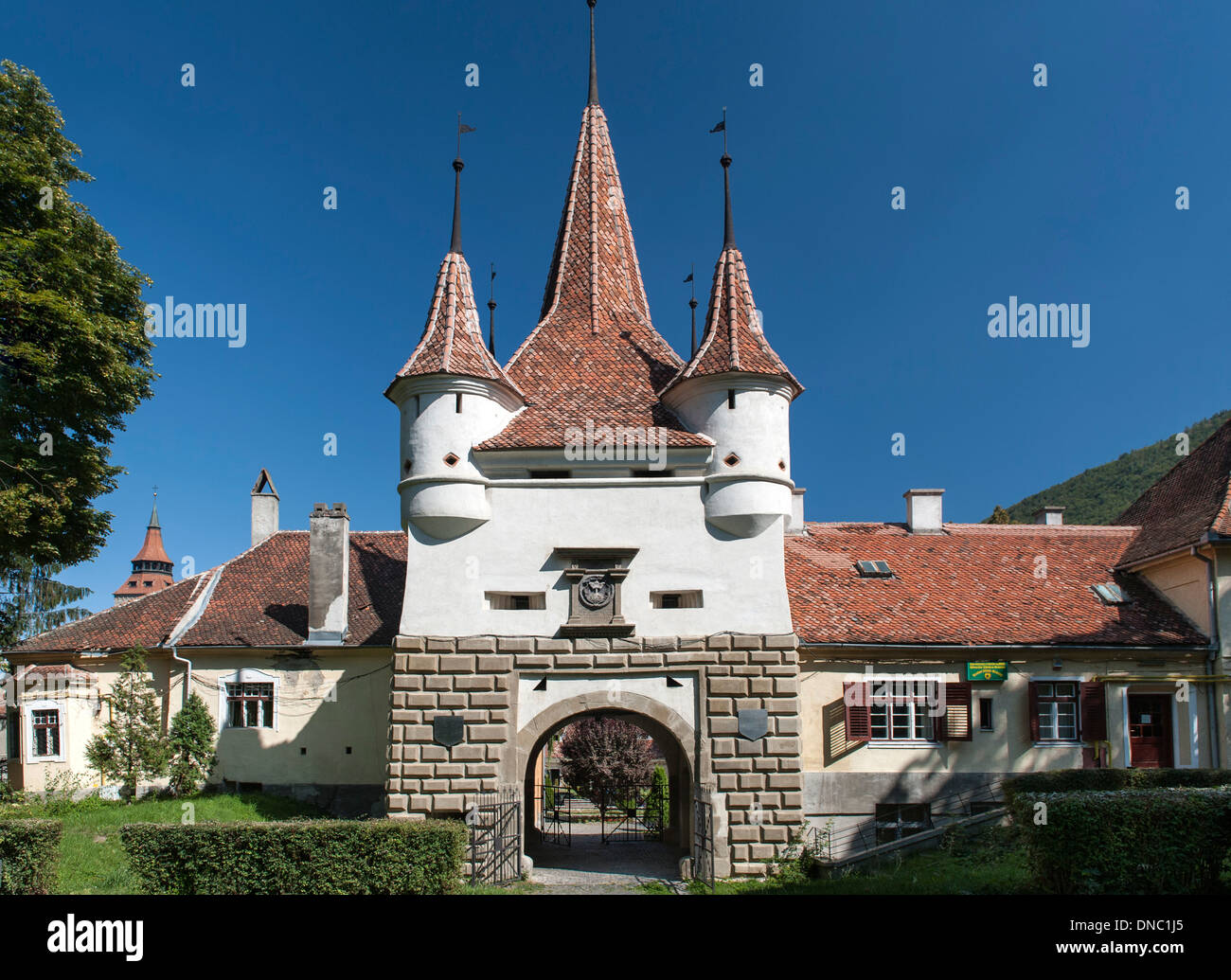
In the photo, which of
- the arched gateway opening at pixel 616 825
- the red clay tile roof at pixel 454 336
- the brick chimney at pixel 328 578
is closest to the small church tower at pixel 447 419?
the red clay tile roof at pixel 454 336

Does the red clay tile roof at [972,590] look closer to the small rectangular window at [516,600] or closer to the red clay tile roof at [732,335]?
the red clay tile roof at [732,335]

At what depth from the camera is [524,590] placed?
18.3m

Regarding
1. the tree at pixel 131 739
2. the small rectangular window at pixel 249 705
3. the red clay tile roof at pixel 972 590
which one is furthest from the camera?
the small rectangular window at pixel 249 705

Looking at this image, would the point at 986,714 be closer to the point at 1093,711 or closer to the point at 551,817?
the point at 1093,711

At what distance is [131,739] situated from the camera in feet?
76.3

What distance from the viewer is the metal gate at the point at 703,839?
16.8 m

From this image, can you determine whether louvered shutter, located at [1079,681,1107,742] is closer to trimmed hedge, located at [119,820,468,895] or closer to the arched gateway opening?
the arched gateway opening

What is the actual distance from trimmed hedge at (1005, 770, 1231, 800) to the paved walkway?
6456mm

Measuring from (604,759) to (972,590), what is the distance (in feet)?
55.4

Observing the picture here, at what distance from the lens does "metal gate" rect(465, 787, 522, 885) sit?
670 inches

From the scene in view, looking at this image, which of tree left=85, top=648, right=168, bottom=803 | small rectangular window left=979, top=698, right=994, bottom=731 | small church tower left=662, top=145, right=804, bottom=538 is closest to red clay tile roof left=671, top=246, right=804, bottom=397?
small church tower left=662, top=145, right=804, bottom=538

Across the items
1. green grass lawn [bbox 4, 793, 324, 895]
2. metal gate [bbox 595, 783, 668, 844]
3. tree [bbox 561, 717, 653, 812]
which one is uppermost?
green grass lawn [bbox 4, 793, 324, 895]

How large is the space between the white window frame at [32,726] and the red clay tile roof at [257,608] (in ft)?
4.39

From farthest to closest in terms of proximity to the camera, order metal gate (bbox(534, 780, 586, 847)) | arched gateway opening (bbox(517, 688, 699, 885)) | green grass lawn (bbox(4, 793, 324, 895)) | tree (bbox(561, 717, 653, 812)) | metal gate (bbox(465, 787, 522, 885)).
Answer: tree (bbox(561, 717, 653, 812)) → metal gate (bbox(534, 780, 586, 847)) → arched gateway opening (bbox(517, 688, 699, 885)) → metal gate (bbox(465, 787, 522, 885)) → green grass lawn (bbox(4, 793, 324, 895))
